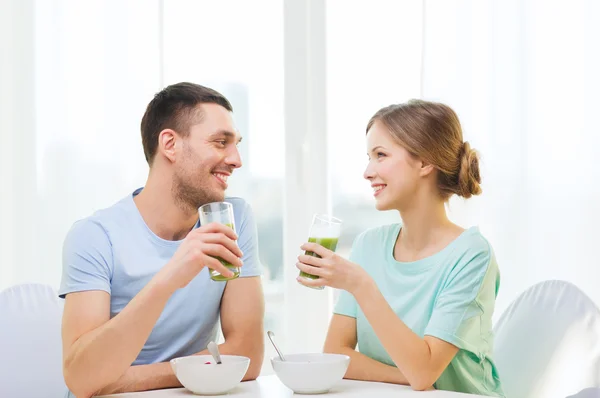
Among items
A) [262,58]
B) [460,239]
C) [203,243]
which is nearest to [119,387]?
[203,243]

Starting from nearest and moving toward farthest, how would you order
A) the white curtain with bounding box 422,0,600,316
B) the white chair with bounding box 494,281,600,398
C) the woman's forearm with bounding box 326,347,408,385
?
the woman's forearm with bounding box 326,347,408,385 → the white chair with bounding box 494,281,600,398 → the white curtain with bounding box 422,0,600,316

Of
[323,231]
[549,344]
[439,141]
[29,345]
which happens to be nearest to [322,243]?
[323,231]

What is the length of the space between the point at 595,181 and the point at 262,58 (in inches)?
57.7

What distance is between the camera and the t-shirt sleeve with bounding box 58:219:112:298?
1.84 m

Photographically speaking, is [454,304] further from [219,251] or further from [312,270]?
[219,251]

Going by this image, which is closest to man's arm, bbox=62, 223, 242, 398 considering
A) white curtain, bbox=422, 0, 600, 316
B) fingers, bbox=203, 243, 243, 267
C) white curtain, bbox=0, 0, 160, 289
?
fingers, bbox=203, 243, 243, 267

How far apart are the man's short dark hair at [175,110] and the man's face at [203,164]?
0.04 meters

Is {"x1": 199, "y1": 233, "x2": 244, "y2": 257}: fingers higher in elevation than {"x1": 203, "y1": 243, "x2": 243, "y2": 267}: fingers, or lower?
higher

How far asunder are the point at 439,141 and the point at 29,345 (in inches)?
55.0

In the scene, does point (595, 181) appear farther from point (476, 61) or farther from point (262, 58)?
point (262, 58)

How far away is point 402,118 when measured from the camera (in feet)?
7.02

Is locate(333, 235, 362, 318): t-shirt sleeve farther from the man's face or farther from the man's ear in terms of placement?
the man's ear

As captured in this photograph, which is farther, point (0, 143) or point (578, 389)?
point (0, 143)

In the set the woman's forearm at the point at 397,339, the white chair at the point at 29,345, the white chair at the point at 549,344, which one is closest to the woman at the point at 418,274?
the woman's forearm at the point at 397,339
